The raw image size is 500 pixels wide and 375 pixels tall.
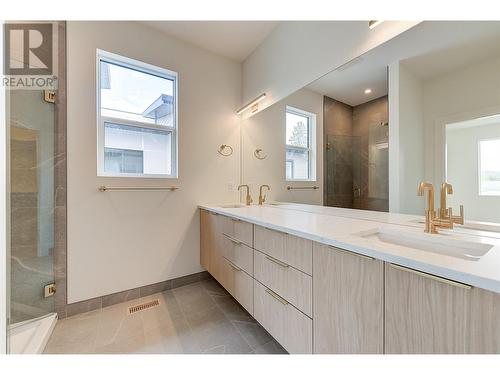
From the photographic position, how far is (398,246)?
801mm

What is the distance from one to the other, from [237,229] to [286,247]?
56 centimetres

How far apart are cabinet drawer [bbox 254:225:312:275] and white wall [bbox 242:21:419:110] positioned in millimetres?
1272

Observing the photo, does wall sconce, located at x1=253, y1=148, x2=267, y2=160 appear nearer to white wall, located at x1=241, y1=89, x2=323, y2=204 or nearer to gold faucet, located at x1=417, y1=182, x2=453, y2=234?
white wall, located at x1=241, y1=89, x2=323, y2=204

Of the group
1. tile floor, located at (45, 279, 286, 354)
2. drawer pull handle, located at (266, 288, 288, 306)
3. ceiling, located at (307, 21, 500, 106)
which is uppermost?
ceiling, located at (307, 21, 500, 106)

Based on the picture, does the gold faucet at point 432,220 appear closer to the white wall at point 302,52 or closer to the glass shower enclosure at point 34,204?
the white wall at point 302,52

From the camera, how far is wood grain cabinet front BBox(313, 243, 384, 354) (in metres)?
0.77

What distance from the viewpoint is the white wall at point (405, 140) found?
1.12 meters

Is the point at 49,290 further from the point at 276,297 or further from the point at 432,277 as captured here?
the point at 432,277

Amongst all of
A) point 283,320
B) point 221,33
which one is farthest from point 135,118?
point 283,320

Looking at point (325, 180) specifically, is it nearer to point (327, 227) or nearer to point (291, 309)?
point (327, 227)

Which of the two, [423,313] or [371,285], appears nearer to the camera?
[423,313]

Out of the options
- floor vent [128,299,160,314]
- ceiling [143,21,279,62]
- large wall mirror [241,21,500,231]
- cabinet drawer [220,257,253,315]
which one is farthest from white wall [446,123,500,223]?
floor vent [128,299,160,314]
